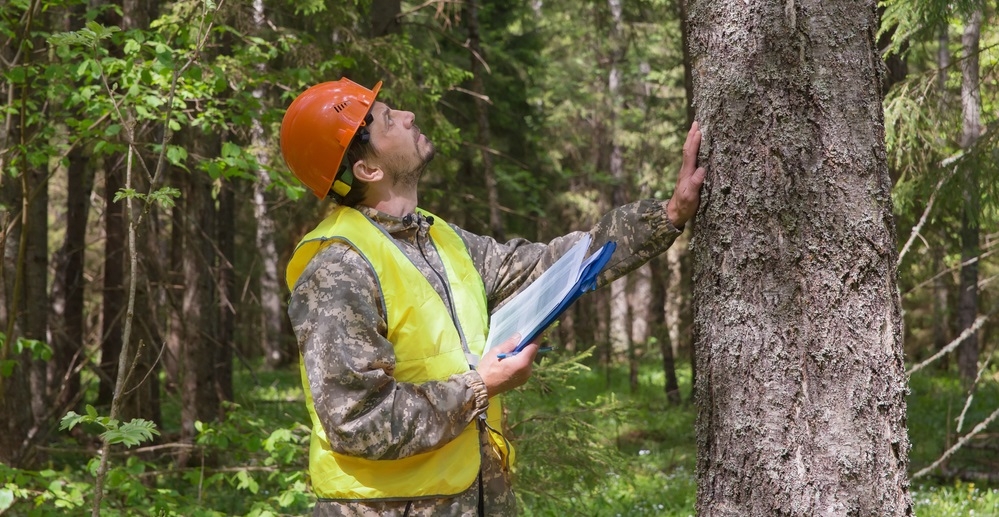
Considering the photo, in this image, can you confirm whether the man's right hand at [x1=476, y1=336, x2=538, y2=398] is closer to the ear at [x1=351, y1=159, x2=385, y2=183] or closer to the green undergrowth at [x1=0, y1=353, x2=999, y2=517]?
the ear at [x1=351, y1=159, x2=385, y2=183]

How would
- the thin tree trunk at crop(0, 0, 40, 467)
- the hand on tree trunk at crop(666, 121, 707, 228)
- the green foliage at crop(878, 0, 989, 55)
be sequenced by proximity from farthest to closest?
the green foliage at crop(878, 0, 989, 55) < the thin tree trunk at crop(0, 0, 40, 467) < the hand on tree trunk at crop(666, 121, 707, 228)

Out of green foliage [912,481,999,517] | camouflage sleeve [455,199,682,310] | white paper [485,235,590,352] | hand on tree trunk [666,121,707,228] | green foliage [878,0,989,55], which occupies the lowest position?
green foliage [912,481,999,517]

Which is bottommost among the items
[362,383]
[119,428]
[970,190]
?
[119,428]

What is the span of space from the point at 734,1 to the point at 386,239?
124 centimetres

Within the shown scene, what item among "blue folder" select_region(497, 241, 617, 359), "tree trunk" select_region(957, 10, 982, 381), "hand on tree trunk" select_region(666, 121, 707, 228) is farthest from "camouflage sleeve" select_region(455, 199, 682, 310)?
"tree trunk" select_region(957, 10, 982, 381)

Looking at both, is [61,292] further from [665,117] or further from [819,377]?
[819,377]

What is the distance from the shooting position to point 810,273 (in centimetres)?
249

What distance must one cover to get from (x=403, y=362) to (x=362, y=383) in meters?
0.22

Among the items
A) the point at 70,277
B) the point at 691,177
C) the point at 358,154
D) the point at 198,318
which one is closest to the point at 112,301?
the point at 70,277

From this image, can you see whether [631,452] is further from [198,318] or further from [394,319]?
[394,319]

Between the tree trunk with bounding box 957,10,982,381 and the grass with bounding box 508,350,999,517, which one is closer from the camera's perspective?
the grass with bounding box 508,350,999,517

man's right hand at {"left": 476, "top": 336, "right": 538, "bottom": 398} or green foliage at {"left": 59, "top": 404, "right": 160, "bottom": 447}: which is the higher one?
man's right hand at {"left": 476, "top": 336, "right": 538, "bottom": 398}

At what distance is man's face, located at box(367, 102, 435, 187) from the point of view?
9.44 feet

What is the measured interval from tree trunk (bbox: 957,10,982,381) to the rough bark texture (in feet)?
10.2
